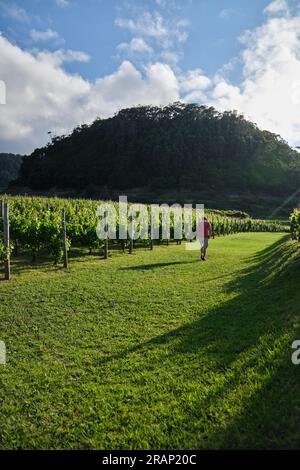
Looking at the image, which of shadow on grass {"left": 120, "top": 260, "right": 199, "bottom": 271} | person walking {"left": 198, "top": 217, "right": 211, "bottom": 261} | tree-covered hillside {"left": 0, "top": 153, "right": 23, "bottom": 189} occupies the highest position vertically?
tree-covered hillside {"left": 0, "top": 153, "right": 23, "bottom": 189}

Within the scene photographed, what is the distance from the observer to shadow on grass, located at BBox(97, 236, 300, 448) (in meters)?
3.34

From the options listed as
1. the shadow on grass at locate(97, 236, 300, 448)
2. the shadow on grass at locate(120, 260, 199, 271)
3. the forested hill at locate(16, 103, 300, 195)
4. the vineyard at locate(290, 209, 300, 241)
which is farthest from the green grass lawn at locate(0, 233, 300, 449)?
the forested hill at locate(16, 103, 300, 195)

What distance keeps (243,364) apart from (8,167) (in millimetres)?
150182

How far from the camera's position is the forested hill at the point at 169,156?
11375cm

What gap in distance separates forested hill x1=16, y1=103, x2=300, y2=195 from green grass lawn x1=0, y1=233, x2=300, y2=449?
4044 inches

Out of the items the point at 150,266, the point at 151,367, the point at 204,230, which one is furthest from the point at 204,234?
the point at 151,367

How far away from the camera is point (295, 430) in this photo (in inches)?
126

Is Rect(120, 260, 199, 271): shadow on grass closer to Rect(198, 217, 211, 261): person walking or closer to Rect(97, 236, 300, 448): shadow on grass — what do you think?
Rect(198, 217, 211, 261): person walking

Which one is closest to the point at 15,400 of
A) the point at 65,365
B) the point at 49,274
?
the point at 65,365

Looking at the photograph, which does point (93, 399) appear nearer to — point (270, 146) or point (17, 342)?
point (17, 342)

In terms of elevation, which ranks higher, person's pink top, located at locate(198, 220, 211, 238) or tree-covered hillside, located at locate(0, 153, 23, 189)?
tree-covered hillside, located at locate(0, 153, 23, 189)

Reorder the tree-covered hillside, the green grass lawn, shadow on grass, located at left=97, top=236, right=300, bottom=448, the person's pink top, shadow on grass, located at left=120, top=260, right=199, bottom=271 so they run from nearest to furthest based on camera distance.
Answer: shadow on grass, located at left=97, top=236, right=300, bottom=448, the green grass lawn, shadow on grass, located at left=120, top=260, right=199, bottom=271, the person's pink top, the tree-covered hillside
